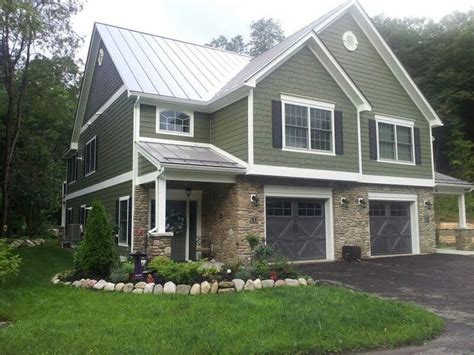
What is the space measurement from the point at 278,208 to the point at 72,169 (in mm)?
14556

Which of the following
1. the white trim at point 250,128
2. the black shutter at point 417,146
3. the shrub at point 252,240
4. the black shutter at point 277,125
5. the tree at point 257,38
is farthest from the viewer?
the tree at point 257,38

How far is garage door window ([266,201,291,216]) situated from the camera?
14.2m

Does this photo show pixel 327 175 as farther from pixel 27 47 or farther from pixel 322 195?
pixel 27 47

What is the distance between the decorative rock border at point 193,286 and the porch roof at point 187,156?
3.65m

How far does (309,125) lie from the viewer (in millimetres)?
14352

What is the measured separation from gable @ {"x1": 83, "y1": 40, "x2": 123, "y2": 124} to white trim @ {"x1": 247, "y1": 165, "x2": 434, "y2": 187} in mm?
6286

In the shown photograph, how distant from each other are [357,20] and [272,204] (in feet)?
27.1

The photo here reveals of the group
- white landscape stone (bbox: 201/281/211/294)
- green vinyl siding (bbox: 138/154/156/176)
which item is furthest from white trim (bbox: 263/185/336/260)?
white landscape stone (bbox: 201/281/211/294)

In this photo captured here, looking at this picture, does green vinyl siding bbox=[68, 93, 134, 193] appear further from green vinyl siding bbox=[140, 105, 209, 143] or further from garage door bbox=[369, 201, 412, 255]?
garage door bbox=[369, 201, 412, 255]

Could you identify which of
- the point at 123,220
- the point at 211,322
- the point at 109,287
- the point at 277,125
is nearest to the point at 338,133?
the point at 277,125

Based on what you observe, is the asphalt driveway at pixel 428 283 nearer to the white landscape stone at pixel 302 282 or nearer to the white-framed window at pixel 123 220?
the white landscape stone at pixel 302 282

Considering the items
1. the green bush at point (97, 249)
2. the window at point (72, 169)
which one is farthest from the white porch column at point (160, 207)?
the window at point (72, 169)

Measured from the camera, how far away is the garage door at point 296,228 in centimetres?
1423

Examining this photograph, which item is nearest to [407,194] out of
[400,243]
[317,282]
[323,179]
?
[400,243]
